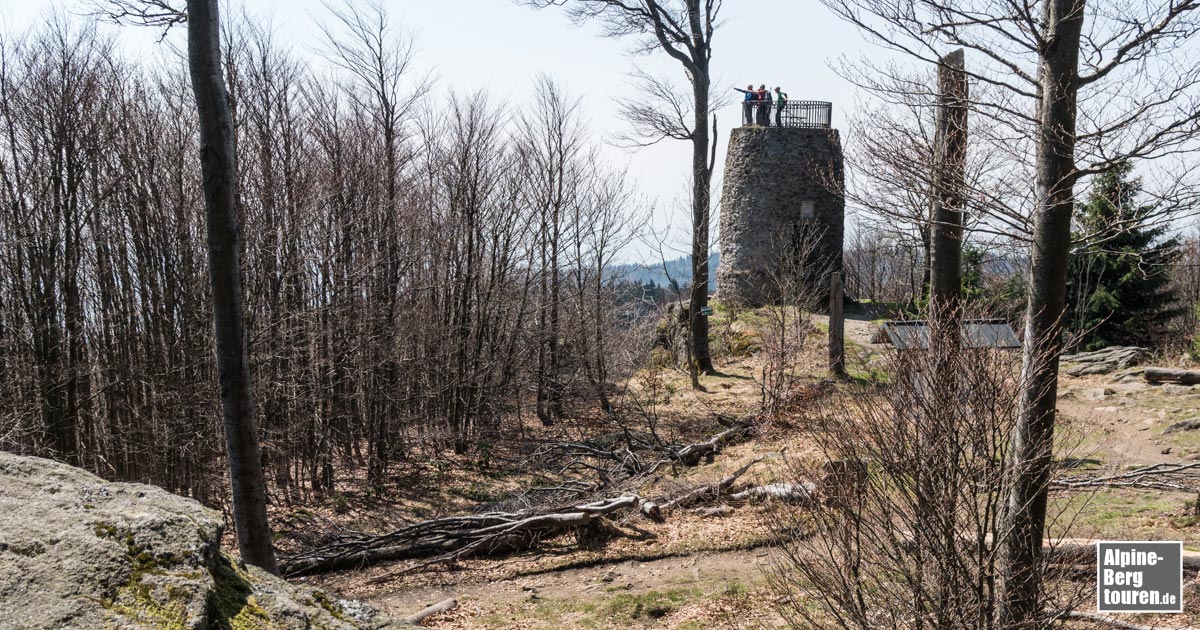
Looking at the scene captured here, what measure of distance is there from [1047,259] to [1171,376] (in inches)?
417

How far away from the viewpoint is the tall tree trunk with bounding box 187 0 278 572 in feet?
19.7

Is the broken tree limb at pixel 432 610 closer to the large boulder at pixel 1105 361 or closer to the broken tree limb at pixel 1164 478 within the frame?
the broken tree limb at pixel 1164 478

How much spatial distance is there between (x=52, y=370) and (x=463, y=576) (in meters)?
7.22

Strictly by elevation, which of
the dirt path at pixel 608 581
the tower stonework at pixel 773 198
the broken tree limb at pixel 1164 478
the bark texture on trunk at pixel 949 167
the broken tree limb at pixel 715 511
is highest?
the tower stonework at pixel 773 198

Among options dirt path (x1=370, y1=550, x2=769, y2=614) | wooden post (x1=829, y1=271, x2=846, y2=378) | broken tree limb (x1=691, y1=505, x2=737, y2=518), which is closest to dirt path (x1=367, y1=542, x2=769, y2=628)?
dirt path (x1=370, y1=550, x2=769, y2=614)

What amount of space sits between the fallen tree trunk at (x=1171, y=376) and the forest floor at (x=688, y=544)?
251 millimetres

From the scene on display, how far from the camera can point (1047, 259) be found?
4.78 m

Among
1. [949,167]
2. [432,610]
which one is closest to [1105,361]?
[949,167]

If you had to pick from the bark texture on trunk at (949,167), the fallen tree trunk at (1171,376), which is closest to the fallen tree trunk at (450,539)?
the bark texture on trunk at (949,167)

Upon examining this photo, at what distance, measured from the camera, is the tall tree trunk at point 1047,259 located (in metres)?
4.33

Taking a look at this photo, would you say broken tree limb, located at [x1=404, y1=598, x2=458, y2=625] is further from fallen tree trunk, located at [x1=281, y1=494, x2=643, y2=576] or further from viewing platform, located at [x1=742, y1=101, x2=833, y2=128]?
viewing platform, located at [x1=742, y1=101, x2=833, y2=128]

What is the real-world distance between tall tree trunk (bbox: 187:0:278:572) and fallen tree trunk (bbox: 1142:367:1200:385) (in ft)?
45.8

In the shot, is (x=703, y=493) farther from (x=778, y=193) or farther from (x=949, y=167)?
(x=778, y=193)

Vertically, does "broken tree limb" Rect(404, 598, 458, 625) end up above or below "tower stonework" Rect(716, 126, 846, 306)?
below
